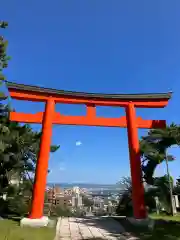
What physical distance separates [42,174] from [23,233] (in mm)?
2481

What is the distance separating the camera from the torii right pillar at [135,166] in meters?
9.40

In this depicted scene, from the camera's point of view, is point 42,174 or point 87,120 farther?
point 87,120

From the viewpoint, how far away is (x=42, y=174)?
9.26 metres

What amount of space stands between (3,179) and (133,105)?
8302mm

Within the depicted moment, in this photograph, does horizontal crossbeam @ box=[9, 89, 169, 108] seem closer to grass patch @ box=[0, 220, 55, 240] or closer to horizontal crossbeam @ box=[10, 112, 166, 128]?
horizontal crossbeam @ box=[10, 112, 166, 128]

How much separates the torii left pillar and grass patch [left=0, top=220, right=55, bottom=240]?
457mm

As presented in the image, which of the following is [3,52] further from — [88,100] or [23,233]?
[23,233]

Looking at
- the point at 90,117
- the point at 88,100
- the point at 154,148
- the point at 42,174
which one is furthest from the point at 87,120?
the point at 154,148

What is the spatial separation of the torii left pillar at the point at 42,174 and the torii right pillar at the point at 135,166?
12.4 feet

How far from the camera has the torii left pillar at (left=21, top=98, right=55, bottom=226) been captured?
8.59 meters

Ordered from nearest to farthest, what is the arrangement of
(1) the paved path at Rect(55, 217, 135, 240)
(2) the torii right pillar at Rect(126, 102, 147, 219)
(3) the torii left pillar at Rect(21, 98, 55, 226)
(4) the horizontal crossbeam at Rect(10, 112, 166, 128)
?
(1) the paved path at Rect(55, 217, 135, 240)
(3) the torii left pillar at Rect(21, 98, 55, 226)
(2) the torii right pillar at Rect(126, 102, 147, 219)
(4) the horizontal crossbeam at Rect(10, 112, 166, 128)

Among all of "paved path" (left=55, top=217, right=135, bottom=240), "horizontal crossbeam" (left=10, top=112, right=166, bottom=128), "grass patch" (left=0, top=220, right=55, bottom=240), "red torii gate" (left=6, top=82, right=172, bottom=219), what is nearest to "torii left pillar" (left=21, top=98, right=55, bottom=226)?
"red torii gate" (left=6, top=82, right=172, bottom=219)

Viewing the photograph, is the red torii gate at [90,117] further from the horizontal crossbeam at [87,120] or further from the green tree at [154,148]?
the green tree at [154,148]

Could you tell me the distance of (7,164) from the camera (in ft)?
40.4
